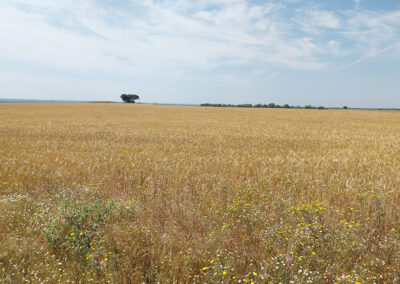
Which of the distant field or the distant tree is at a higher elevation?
the distant tree

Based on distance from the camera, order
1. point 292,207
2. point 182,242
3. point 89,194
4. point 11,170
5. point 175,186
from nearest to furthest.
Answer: point 182,242, point 292,207, point 89,194, point 175,186, point 11,170

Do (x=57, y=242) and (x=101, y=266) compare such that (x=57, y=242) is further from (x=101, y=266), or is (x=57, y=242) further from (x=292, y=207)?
(x=292, y=207)

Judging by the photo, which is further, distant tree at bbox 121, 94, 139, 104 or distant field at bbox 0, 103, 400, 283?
distant tree at bbox 121, 94, 139, 104

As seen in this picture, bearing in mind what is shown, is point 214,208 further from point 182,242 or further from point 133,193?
point 133,193

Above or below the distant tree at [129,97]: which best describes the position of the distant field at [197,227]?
below

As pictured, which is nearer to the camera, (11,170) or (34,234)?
(34,234)

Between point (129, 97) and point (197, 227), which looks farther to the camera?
point (129, 97)

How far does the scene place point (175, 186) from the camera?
5.50 metres

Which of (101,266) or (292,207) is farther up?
(292,207)

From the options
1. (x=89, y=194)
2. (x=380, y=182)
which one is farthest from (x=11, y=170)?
(x=380, y=182)

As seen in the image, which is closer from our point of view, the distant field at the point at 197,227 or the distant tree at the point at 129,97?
the distant field at the point at 197,227

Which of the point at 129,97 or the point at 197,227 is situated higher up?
the point at 129,97

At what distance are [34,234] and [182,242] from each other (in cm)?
231

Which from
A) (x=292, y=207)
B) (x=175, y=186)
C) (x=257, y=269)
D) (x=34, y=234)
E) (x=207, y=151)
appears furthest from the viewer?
(x=207, y=151)
